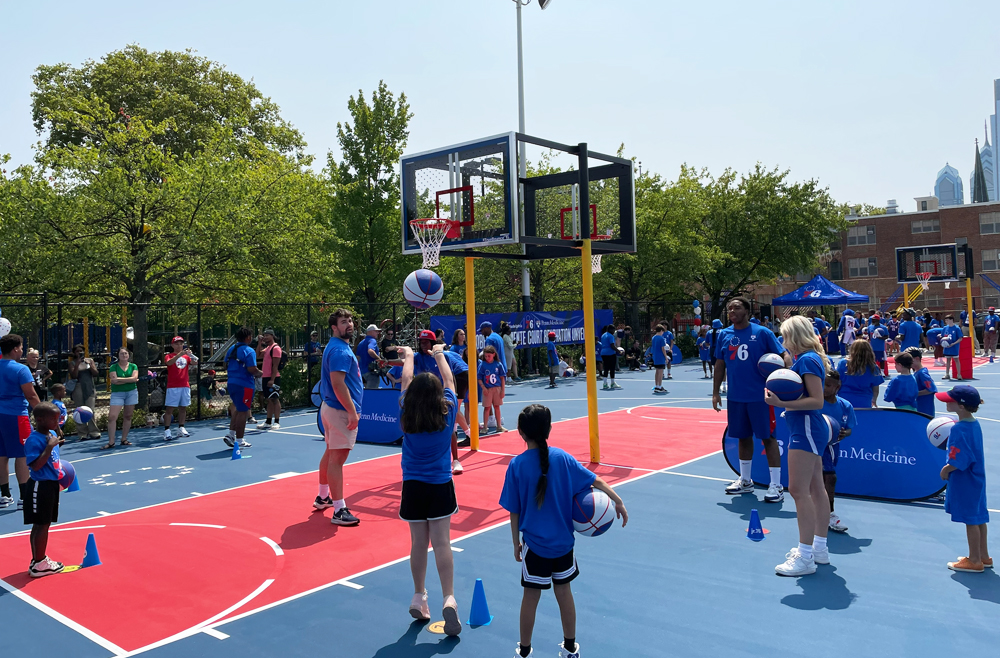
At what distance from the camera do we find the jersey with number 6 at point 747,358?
778 cm

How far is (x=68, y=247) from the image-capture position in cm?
1577

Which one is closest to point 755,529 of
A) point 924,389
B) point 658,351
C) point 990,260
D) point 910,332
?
point 924,389

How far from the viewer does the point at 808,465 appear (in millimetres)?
5633

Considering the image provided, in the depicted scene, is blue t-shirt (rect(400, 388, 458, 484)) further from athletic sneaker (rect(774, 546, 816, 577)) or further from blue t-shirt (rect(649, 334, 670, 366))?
blue t-shirt (rect(649, 334, 670, 366))

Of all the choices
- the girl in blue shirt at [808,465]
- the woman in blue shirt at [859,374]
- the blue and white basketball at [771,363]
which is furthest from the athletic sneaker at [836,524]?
the woman in blue shirt at [859,374]

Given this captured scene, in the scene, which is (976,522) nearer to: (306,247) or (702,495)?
(702,495)

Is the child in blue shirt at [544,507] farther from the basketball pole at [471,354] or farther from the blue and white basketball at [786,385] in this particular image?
the basketball pole at [471,354]

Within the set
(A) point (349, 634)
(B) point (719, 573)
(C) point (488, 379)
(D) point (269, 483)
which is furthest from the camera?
(C) point (488, 379)

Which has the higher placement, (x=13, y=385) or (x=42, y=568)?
(x=13, y=385)

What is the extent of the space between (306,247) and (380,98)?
31.6 feet

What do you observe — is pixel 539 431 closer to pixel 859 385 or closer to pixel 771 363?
pixel 771 363

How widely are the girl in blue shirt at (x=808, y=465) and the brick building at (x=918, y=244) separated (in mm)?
58596

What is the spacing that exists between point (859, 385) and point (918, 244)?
6372cm

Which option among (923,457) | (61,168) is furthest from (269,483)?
(61,168)
